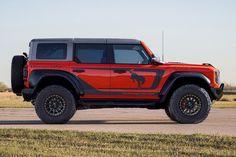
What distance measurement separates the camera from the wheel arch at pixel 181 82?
13.3 metres

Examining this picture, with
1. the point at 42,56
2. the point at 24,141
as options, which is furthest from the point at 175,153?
the point at 42,56

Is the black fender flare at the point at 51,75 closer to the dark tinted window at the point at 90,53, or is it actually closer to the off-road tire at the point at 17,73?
the off-road tire at the point at 17,73

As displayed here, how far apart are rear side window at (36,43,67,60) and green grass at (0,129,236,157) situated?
2919 mm

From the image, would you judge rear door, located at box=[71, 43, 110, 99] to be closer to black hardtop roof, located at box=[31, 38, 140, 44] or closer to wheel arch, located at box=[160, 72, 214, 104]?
black hardtop roof, located at box=[31, 38, 140, 44]

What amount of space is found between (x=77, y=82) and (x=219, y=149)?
508 centimetres

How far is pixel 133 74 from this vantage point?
43.8 ft

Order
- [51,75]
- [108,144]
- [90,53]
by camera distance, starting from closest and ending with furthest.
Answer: [108,144] < [51,75] < [90,53]

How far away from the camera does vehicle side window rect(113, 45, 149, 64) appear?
13.5 metres

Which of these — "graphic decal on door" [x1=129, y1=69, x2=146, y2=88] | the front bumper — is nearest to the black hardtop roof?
"graphic decal on door" [x1=129, y1=69, x2=146, y2=88]

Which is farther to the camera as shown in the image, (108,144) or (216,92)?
(216,92)

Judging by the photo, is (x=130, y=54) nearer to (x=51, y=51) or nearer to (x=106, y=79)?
(x=106, y=79)

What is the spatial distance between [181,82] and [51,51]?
3.29 meters

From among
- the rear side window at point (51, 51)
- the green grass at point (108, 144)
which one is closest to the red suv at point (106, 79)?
the rear side window at point (51, 51)

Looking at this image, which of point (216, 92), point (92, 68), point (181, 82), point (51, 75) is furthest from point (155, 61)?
point (51, 75)
